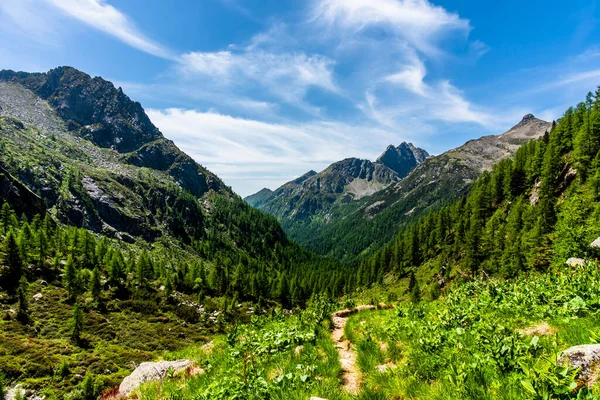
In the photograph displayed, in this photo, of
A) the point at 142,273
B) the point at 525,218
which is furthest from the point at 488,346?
the point at 142,273

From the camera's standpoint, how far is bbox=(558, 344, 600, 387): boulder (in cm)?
351

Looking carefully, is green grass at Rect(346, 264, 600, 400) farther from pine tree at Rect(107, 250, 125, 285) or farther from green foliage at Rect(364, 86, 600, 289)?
pine tree at Rect(107, 250, 125, 285)

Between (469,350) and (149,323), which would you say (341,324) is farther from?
(149,323)

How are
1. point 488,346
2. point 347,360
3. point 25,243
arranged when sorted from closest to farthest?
point 488,346 < point 347,360 < point 25,243

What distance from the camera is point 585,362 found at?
142 inches

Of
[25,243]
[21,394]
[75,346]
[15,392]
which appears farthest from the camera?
[25,243]

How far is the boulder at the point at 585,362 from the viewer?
3.51 metres

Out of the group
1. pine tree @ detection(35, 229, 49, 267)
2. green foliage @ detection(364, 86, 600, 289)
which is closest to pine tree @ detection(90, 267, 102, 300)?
pine tree @ detection(35, 229, 49, 267)

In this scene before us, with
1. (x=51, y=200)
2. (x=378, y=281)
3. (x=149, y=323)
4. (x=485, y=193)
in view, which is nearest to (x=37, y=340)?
(x=149, y=323)

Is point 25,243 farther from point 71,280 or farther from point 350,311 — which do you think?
point 350,311

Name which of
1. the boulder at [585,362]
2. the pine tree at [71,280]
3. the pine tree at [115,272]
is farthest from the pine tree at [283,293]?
the boulder at [585,362]

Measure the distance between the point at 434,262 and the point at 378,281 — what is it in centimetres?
2532

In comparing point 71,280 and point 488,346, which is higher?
point 488,346

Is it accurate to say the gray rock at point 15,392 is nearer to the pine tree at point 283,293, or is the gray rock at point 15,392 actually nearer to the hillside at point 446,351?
the hillside at point 446,351
